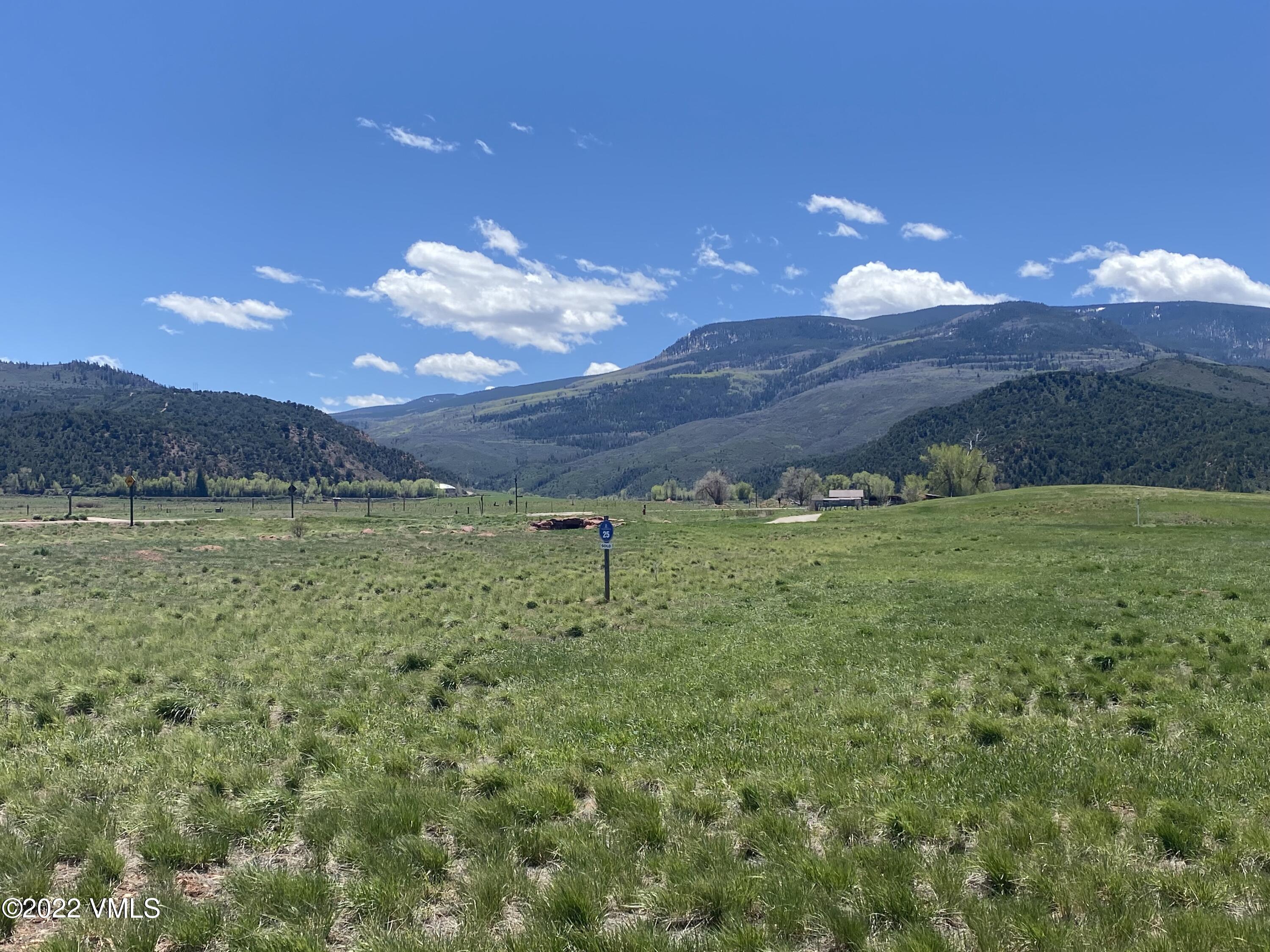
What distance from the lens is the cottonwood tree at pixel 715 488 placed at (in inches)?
6885

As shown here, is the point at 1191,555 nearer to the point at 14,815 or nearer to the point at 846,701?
the point at 846,701

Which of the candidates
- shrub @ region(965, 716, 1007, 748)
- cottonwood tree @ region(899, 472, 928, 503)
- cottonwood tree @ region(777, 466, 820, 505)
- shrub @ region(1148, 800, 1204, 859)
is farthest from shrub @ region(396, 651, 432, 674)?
cottonwood tree @ region(777, 466, 820, 505)

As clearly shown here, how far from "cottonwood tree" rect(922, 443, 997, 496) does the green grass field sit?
111927mm

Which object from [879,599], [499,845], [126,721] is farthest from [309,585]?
[499,845]

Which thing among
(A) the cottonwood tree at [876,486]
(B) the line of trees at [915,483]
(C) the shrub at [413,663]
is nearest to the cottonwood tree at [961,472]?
(B) the line of trees at [915,483]

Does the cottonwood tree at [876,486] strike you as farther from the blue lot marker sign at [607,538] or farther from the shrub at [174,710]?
the shrub at [174,710]

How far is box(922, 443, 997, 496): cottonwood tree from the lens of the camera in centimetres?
12350

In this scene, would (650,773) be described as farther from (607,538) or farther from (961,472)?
(961,472)

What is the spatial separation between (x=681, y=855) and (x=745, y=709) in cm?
443

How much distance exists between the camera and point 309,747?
28.9ft

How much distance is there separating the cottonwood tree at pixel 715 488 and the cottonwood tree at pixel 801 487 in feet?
46.7

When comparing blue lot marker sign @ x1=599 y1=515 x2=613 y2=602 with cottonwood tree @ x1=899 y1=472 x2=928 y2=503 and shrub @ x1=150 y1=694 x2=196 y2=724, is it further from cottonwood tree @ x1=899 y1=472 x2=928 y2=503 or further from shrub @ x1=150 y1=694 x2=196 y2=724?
cottonwood tree @ x1=899 y1=472 x2=928 y2=503

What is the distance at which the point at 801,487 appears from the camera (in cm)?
16688

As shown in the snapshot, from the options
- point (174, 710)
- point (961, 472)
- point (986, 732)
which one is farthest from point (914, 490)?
point (174, 710)
